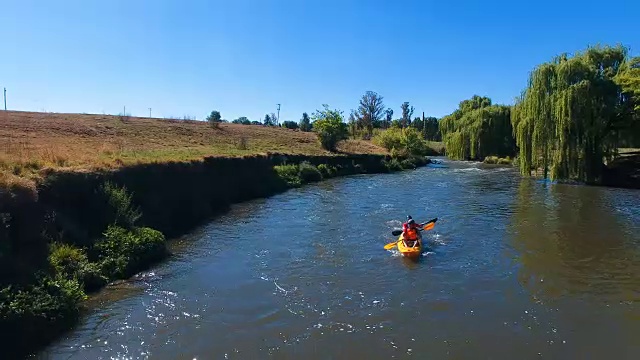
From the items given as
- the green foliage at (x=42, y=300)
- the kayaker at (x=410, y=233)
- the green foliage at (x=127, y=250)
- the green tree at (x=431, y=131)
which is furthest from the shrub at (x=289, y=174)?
the green tree at (x=431, y=131)

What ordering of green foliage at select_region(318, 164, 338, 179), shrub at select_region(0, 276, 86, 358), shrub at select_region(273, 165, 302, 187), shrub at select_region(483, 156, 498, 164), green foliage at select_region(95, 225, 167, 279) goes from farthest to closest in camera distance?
shrub at select_region(483, 156, 498, 164), green foliage at select_region(318, 164, 338, 179), shrub at select_region(273, 165, 302, 187), green foliage at select_region(95, 225, 167, 279), shrub at select_region(0, 276, 86, 358)

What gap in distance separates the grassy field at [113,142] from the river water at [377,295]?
5008 mm

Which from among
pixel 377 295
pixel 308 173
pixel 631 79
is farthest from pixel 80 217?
A: pixel 631 79

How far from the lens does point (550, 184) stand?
34406 millimetres

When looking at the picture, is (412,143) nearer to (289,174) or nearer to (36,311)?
(289,174)

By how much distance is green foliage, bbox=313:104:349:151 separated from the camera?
52.6m

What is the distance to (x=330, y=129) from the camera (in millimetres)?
52625

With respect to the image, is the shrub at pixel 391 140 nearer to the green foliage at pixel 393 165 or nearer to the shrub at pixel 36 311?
the green foliage at pixel 393 165

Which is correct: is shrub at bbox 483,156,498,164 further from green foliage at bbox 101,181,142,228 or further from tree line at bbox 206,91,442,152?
green foliage at bbox 101,181,142,228

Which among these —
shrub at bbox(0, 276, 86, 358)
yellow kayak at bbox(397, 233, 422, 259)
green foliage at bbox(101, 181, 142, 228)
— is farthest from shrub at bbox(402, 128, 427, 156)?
shrub at bbox(0, 276, 86, 358)

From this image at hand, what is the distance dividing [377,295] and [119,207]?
29.8 feet

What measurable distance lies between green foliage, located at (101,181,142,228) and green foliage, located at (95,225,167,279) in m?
0.38

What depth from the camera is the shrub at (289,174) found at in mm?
34188

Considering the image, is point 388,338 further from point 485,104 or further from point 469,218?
point 485,104
